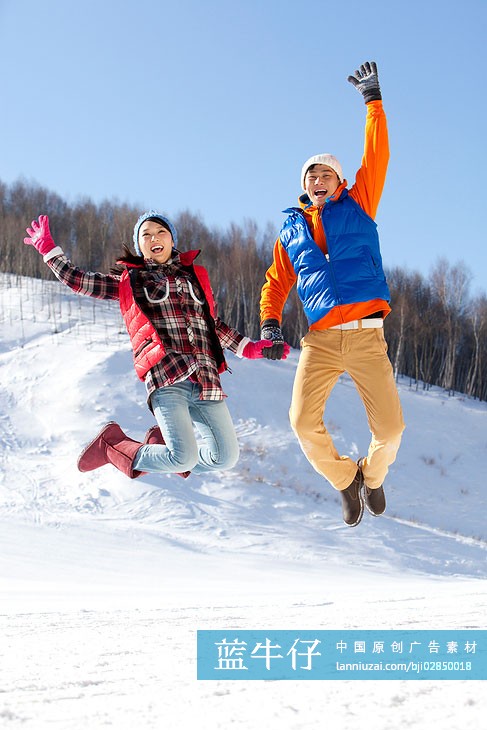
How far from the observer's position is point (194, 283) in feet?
15.3

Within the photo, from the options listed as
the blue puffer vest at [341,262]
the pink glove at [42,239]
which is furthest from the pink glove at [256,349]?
the pink glove at [42,239]

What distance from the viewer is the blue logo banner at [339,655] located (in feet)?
10.1

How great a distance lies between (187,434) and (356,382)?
1252 mm

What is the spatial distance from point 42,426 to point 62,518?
21.3 feet

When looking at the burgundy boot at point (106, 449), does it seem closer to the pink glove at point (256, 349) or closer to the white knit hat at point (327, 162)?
the pink glove at point (256, 349)

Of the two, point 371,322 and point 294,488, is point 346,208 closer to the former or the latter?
point 371,322

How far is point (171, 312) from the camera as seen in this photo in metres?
4.50

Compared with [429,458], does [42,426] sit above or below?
above

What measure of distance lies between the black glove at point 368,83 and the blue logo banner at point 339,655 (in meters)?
3.41

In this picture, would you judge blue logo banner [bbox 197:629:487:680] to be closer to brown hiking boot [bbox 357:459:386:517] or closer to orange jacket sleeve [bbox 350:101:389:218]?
brown hiking boot [bbox 357:459:386:517]

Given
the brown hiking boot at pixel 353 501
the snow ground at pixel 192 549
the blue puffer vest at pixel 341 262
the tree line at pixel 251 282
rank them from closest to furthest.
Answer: the snow ground at pixel 192 549
the blue puffer vest at pixel 341 262
the brown hiking boot at pixel 353 501
the tree line at pixel 251 282

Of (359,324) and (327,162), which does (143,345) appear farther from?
(327,162)

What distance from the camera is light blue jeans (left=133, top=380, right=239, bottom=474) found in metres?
4.39

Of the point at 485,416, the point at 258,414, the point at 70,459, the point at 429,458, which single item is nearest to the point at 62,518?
the point at 70,459
